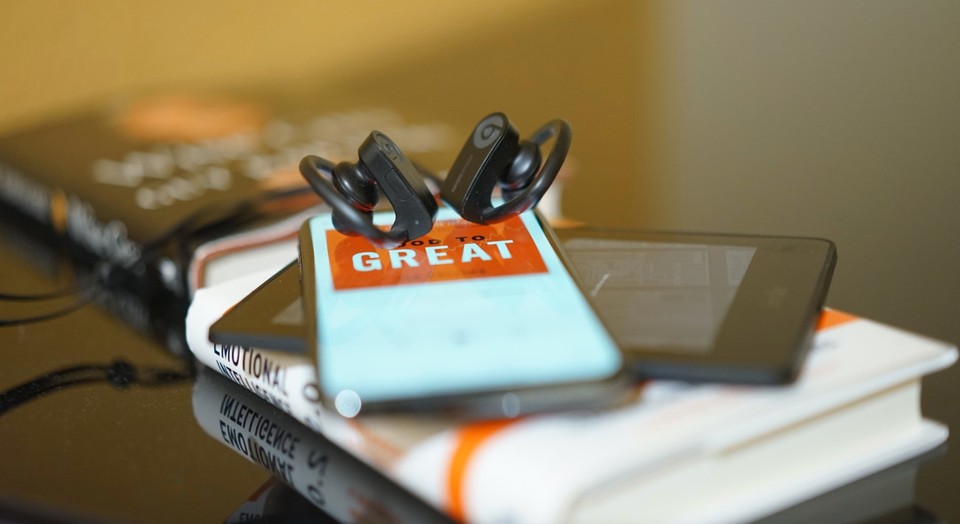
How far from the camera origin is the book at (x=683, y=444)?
34 centimetres

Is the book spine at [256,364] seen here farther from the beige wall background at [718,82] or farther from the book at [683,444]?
the beige wall background at [718,82]

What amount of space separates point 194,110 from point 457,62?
45 cm

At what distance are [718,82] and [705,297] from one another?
0.76 meters

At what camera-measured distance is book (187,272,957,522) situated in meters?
0.34

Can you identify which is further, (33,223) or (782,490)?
(33,223)

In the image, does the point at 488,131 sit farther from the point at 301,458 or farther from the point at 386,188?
the point at 301,458

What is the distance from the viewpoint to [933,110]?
97 cm

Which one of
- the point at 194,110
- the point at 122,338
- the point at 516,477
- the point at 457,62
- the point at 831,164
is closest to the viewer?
the point at 516,477

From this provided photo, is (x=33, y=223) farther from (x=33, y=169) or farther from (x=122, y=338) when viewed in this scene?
(x=122, y=338)

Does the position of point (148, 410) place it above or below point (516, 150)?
below

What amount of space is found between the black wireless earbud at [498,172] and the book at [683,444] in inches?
5.6

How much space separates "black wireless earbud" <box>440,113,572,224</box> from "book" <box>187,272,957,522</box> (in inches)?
5.6

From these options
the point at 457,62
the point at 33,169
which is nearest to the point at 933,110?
the point at 457,62

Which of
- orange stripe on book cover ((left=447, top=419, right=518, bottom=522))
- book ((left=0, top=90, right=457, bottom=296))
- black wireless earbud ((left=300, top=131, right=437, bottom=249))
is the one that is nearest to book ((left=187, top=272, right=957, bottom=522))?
orange stripe on book cover ((left=447, top=419, right=518, bottom=522))
